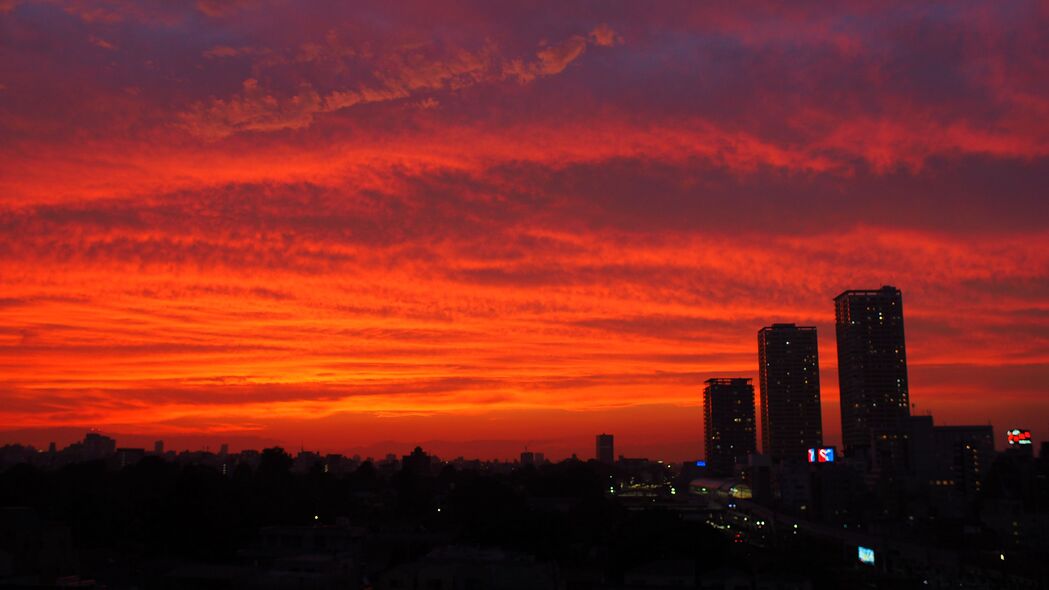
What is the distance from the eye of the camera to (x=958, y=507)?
11925 cm

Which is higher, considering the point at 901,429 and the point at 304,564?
the point at 901,429

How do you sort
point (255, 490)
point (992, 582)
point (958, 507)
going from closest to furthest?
1. point (992, 582)
2. point (255, 490)
3. point (958, 507)

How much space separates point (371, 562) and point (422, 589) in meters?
15.7

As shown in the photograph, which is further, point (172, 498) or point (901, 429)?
point (901, 429)

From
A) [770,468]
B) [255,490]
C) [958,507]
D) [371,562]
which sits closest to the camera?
[371,562]

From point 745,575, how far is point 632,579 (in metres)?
5.61

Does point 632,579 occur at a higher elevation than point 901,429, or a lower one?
lower

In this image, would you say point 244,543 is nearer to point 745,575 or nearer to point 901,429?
point 745,575

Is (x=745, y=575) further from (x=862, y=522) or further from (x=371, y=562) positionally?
(x=862, y=522)

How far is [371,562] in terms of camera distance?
5428 cm

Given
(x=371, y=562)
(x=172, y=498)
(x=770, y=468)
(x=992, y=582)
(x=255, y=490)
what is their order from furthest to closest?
(x=770, y=468) < (x=255, y=490) < (x=992, y=582) < (x=172, y=498) < (x=371, y=562)

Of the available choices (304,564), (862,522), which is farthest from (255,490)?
(862,522)

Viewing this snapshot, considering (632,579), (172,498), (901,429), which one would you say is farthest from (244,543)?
(901,429)

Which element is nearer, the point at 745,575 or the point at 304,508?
the point at 745,575
